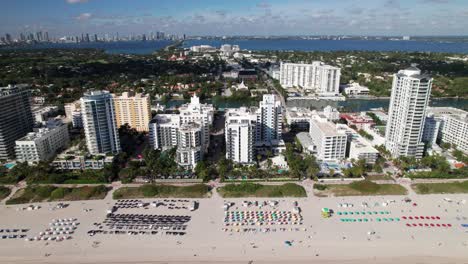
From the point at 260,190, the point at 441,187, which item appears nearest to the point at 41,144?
the point at 260,190

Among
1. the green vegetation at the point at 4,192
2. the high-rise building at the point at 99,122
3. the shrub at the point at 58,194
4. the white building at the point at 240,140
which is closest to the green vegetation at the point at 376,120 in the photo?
the white building at the point at 240,140

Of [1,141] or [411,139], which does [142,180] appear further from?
[411,139]

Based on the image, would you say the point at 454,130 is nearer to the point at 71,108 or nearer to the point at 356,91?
the point at 356,91

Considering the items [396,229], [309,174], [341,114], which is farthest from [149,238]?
[341,114]

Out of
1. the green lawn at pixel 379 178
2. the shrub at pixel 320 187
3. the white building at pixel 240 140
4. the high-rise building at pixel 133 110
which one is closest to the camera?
the shrub at pixel 320 187

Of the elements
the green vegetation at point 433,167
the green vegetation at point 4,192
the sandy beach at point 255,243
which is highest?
the green vegetation at point 433,167

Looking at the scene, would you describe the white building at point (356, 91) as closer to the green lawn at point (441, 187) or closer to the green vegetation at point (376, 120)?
the green vegetation at point (376, 120)
